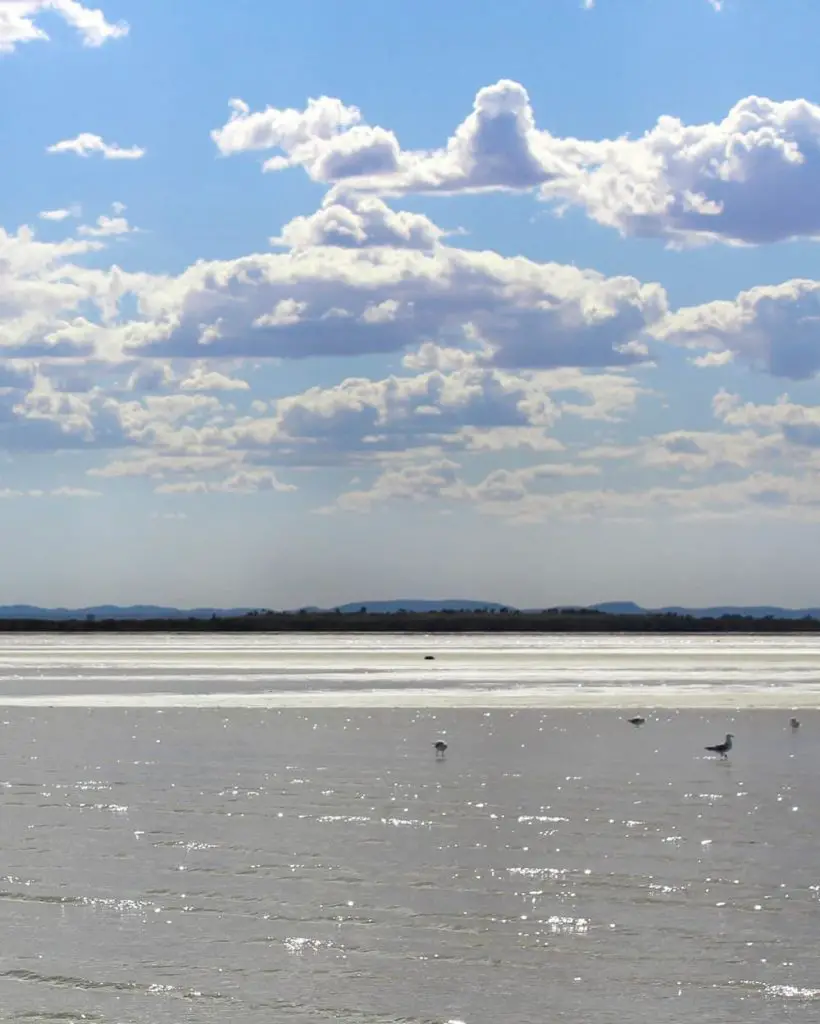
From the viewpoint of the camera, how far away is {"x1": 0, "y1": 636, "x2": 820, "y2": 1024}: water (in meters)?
15.0

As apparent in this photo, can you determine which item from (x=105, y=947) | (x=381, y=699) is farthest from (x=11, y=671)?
(x=105, y=947)

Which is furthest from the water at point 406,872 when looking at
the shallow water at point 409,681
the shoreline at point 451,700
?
the shallow water at point 409,681

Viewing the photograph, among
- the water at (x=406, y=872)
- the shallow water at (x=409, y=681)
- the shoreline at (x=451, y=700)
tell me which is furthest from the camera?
the shallow water at (x=409, y=681)

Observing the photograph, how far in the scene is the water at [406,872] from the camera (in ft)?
49.2

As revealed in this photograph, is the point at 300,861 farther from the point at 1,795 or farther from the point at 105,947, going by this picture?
the point at 1,795

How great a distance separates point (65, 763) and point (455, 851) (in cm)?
1358

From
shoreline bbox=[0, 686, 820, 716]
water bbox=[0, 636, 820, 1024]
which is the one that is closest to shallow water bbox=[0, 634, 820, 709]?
shoreline bbox=[0, 686, 820, 716]

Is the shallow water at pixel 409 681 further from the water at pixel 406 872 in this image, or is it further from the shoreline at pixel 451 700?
the water at pixel 406 872

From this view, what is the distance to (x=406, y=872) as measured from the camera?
2061cm

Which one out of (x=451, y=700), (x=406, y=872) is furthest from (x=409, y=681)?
(x=406, y=872)

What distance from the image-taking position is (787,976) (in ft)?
50.8

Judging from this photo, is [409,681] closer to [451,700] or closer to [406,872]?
[451,700]

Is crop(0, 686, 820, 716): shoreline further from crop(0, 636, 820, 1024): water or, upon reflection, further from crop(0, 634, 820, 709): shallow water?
crop(0, 636, 820, 1024): water

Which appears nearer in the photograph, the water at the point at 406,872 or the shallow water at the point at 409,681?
the water at the point at 406,872
